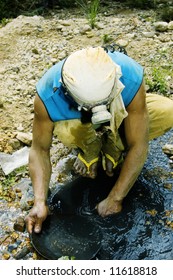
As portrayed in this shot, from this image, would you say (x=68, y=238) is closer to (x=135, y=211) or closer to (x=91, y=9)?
(x=135, y=211)

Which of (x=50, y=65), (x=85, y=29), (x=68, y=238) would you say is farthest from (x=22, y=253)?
(x=85, y=29)

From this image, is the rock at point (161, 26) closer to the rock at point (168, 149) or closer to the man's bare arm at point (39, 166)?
the rock at point (168, 149)

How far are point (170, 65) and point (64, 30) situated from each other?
1.50m

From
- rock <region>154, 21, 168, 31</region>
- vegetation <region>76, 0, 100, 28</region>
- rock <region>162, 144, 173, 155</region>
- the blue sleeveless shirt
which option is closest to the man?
the blue sleeveless shirt

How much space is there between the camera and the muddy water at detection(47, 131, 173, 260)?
9.75ft

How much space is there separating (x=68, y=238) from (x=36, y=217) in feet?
0.92

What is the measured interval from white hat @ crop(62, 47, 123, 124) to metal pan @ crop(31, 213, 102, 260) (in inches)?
36.9

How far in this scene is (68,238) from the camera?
2.97 meters

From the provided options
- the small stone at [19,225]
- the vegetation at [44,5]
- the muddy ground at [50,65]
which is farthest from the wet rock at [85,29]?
the small stone at [19,225]

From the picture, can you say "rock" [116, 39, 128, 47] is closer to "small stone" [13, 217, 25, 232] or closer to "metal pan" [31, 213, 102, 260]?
"metal pan" [31, 213, 102, 260]

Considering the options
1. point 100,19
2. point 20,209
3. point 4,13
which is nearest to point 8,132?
point 20,209

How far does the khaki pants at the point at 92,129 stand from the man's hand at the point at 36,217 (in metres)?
0.50

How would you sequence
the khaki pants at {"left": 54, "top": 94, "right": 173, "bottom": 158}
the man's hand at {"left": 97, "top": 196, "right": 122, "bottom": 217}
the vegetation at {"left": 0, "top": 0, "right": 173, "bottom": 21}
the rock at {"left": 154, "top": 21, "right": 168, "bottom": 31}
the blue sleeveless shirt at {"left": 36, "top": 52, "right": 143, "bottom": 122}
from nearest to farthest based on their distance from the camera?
the blue sleeveless shirt at {"left": 36, "top": 52, "right": 143, "bottom": 122}
the khaki pants at {"left": 54, "top": 94, "right": 173, "bottom": 158}
the man's hand at {"left": 97, "top": 196, "right": 122, "bottom": 217}
the rock at {"left": 154, "top": 21, "right": 168, "bottom": 31}
the vegetation at {"left": 0, "top": 0, "right": 173, "bottom": 21}
